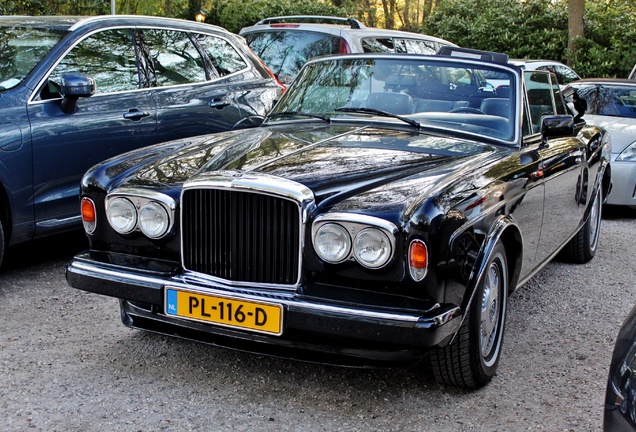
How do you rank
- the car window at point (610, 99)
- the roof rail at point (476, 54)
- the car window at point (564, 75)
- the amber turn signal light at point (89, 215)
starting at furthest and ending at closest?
the car window at point (564, 75), the car window at point (610, 99), the roof rail at point (476, 54), the amber turn signal light at point (89, 215)

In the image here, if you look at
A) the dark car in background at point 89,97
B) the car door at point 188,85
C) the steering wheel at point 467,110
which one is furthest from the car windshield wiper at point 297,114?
the car door at point 188,85

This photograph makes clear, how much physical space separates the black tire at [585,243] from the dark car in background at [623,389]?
4012 millimetres

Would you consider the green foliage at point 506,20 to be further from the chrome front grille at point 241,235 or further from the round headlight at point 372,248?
the round headlight at point 372,248

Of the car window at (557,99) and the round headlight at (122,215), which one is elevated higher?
the car window at (557,99)

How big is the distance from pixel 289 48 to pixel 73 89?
4.53m

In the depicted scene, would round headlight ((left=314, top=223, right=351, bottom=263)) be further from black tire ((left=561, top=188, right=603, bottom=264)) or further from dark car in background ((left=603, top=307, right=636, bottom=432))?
black tire ((left=561, top=188, right=603, bottom=264))

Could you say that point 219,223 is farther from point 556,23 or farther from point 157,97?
point 556,23

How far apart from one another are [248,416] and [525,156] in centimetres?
224

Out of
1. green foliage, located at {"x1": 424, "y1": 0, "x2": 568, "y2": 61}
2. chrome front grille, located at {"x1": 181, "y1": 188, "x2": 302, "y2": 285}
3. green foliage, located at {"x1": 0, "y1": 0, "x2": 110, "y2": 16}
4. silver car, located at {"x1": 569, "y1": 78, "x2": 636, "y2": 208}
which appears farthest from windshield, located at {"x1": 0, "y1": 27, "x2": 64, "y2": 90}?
green foliage, located at {"x1": 424, "y1": 0, "x2": 568, "y2": 61}

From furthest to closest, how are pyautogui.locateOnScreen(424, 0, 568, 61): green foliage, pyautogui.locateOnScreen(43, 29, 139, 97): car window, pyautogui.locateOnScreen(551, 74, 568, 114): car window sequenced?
pyautogui.locateOnScreen(424, 0, 568, 61): green foliage
pyautogui.locateOnScreen(551, 74, 568, 114): car window
pyautogui.locateOnScreen(43, 29, 139, 97): car window

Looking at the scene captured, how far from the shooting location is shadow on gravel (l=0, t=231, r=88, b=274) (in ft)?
20.2

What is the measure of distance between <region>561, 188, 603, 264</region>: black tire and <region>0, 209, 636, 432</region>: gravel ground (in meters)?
1.36

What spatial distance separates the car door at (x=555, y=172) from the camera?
5152 mm

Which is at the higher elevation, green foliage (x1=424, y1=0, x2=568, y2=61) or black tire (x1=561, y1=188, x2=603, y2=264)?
green foliage (x1=424, y1=0, x2=568, y2=61)
